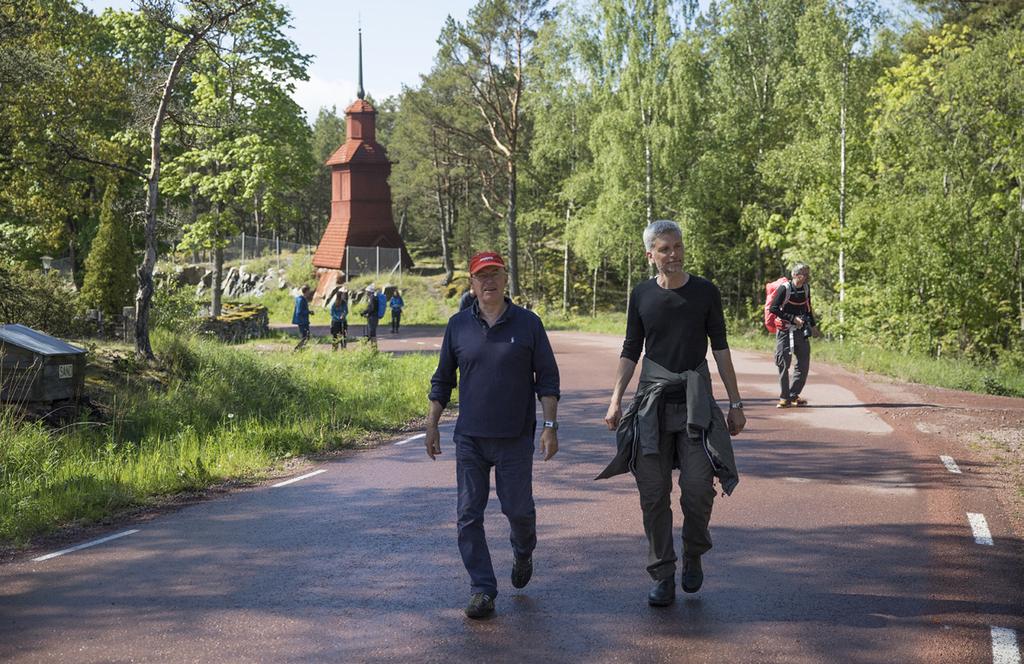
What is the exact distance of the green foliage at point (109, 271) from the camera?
25.0 meters

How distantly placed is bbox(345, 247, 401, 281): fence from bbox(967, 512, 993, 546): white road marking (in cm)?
4438

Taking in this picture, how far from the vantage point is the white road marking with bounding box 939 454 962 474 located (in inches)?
381

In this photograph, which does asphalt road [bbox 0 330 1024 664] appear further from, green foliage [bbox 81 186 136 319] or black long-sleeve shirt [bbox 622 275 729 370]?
green foliage [bbox 81 186 136 319]

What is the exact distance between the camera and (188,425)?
39.0 ft

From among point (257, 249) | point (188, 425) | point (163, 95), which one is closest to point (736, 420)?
point (188, 425)

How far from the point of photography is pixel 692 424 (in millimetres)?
5316

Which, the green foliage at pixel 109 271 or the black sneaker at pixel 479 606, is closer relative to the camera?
the black sneaker at pixel 479 606

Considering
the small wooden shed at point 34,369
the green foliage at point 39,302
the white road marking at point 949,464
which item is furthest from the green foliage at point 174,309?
the white road marking at point 949,464

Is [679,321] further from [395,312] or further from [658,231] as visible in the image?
[395,312]

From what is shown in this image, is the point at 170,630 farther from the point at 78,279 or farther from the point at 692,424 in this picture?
the point at 78,279

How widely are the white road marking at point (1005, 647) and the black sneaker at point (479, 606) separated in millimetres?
2402

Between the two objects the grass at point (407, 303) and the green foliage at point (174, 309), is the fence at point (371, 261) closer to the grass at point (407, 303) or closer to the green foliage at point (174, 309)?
the grass at point (407, 303)

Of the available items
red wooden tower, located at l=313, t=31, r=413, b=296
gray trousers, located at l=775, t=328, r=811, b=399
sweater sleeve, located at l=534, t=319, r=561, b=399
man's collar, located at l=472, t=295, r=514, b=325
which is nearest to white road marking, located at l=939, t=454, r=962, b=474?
gray trousers, located at l=775, t=328, r=811, b=399

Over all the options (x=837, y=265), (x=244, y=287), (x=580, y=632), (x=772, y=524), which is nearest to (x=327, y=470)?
(x=772, y=524)
